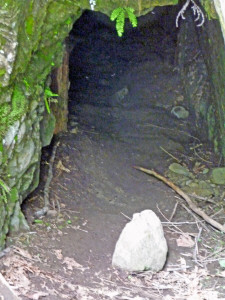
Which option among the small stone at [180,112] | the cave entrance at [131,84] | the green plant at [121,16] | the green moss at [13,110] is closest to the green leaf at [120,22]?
the green plant at [121,16]

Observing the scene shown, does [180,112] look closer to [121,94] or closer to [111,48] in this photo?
[121,94]

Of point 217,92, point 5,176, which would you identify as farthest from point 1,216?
point 217,92

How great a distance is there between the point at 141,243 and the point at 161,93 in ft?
18.1

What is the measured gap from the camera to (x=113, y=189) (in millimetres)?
7195

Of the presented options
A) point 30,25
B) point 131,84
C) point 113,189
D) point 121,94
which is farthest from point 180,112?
point 30,25

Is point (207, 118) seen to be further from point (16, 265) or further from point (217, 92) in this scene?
point (16, 265)

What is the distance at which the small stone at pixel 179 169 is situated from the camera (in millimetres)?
8008

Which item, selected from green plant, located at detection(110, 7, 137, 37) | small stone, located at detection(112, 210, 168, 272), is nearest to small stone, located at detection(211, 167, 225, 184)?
small stone, located at detection(112, 210, 168, 272)

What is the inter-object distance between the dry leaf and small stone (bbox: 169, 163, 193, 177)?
76.7 inches

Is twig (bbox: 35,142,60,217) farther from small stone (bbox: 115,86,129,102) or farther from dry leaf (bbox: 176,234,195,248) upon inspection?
small stone (bbox: 115,86,129,102)

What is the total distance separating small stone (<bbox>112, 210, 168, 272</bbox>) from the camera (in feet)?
17.0

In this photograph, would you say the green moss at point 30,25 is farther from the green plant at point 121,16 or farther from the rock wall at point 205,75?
the rock wall at point 205,75

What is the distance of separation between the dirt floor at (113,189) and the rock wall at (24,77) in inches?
19.0

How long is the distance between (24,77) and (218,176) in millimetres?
3918
